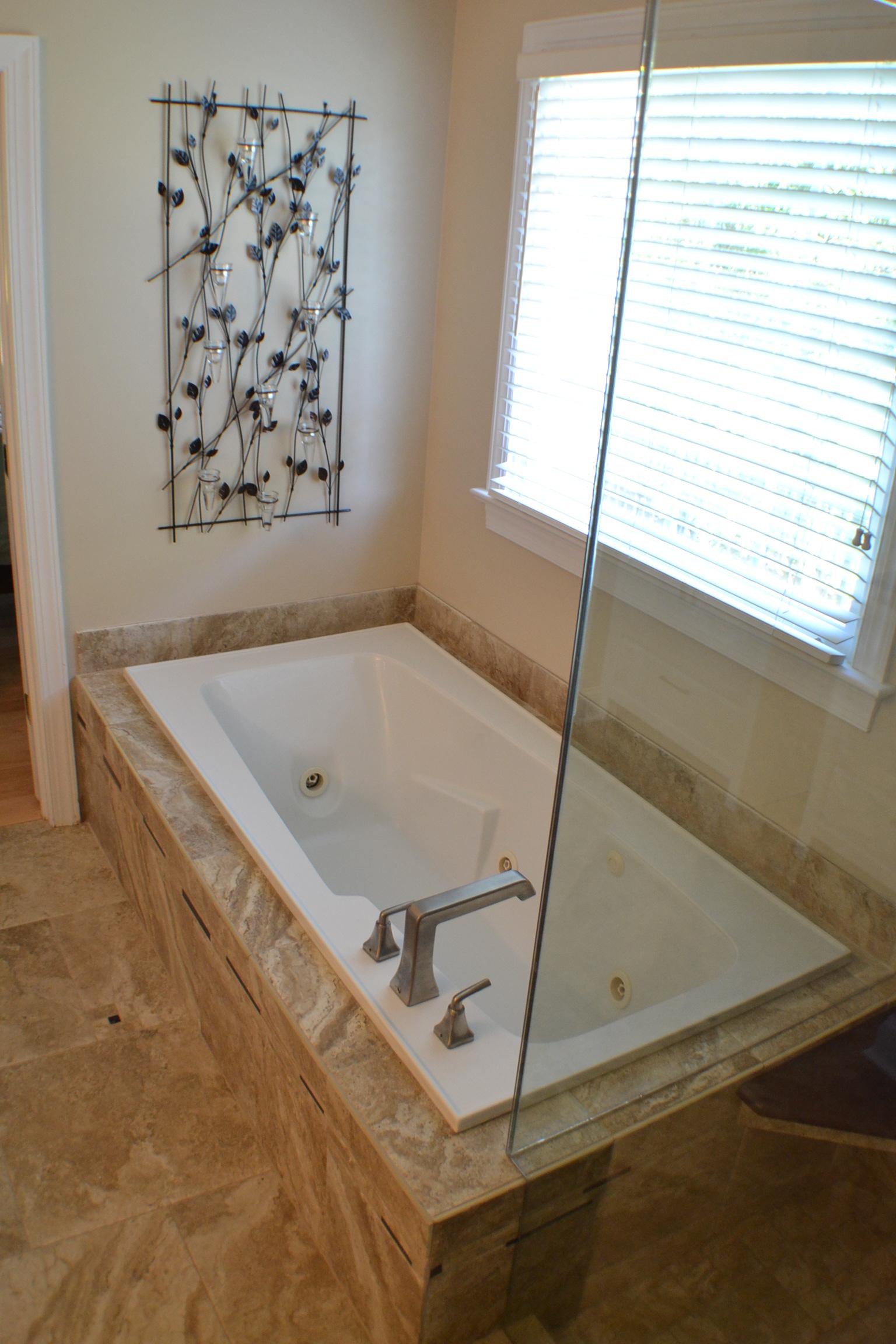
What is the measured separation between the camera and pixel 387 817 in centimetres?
305

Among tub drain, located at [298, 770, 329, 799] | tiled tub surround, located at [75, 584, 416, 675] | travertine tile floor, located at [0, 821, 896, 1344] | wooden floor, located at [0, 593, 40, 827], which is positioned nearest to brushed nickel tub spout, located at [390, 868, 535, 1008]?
travertine tile floor, located at [0, 821, 896, 1344]

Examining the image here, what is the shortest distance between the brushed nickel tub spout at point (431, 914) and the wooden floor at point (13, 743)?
1739 millimetres

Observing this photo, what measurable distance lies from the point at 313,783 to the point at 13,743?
1.13 m

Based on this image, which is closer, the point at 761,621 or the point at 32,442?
the point at 761,621

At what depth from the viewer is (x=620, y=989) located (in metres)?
1.43

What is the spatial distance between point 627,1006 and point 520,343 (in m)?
1.87

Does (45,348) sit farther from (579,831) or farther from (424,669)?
(579,831)

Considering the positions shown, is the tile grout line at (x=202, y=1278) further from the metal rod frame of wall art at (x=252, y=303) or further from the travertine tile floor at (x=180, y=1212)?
the metal rod frame of wall art at (x=252, y=303)

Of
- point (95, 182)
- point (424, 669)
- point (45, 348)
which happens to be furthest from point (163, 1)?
point (424, 669)

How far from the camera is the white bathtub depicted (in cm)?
134

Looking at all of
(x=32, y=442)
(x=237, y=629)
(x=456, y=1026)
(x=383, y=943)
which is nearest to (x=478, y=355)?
(x=237, y=629)

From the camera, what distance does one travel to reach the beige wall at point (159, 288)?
2496mm

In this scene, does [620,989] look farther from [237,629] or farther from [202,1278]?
[237,629]

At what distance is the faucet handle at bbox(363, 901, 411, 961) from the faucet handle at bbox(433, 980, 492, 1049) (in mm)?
205
